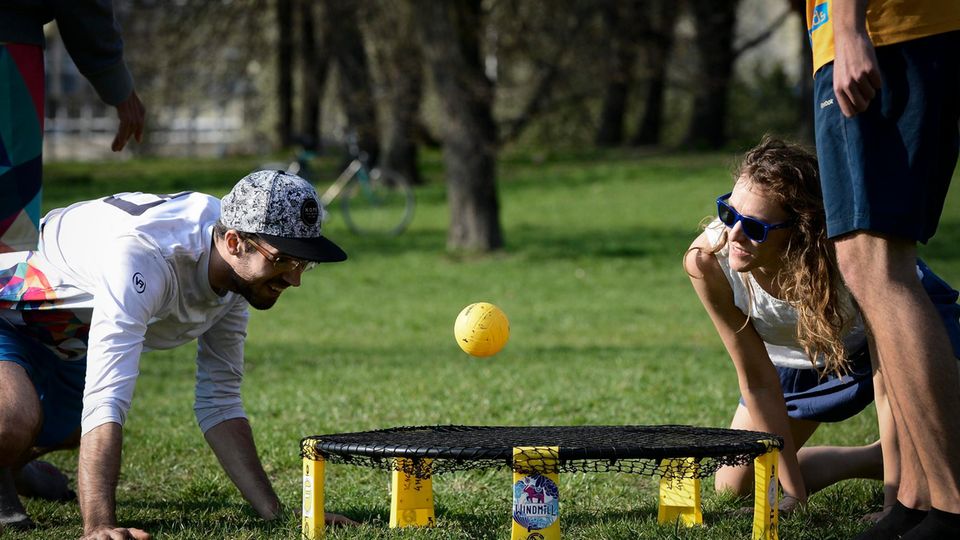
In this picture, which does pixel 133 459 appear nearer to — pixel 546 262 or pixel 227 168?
pixel 546 262

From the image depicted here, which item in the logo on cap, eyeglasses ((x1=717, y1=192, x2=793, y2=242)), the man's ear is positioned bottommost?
the man's ear

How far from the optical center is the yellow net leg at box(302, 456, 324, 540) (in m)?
3.65

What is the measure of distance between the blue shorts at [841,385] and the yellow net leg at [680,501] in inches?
27.3

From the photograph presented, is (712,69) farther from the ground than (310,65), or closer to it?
farther from the ground

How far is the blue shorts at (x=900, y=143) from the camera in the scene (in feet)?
10.4

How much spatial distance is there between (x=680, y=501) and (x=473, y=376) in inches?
155

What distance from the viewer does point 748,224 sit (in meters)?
3.76

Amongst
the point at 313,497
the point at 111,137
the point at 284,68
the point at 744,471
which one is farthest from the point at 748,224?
the point at 111,137

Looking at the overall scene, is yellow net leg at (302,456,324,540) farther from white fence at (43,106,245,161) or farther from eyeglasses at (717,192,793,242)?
white fence at (43,106,245,161)

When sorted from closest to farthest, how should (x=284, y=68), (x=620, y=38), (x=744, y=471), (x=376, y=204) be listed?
(x=744, y=471), (x=376, y=204), (x=620, y=38), (x=284, y=68)

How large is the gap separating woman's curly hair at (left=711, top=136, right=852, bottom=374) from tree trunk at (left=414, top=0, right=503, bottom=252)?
11.2m

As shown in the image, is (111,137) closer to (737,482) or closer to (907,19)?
(737,482)

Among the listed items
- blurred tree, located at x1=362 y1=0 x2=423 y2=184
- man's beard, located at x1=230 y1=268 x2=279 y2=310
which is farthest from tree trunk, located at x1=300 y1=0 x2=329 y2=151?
man's beard, located at x1=230 y1=268 x2=279 y2=310

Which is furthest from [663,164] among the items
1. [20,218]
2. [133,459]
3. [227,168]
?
[20,218]
